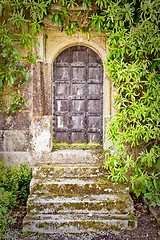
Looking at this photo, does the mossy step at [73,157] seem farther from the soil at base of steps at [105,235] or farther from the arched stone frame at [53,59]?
the soil at base of steps at [105,235]

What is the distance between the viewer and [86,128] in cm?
369

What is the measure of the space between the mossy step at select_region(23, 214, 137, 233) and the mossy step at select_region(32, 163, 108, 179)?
0.60 meters

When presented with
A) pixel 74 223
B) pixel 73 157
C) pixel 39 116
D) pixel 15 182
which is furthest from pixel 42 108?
pixel 74 223

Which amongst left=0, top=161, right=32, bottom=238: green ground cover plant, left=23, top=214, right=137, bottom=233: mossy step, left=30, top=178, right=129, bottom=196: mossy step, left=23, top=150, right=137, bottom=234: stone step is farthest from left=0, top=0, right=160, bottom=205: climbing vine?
left=0, top=161, right=32, bottom=238: green ground cover plant

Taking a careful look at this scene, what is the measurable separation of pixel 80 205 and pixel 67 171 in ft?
1.93

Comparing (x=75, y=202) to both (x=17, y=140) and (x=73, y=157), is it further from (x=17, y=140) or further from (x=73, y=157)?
(x=17, y=140)

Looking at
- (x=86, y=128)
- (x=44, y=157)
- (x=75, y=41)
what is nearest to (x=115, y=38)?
(x=75, y=41)

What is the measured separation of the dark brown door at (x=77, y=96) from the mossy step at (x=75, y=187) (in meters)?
0.95

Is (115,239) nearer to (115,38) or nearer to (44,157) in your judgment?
(44,157)

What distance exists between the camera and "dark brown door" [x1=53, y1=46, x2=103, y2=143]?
359cm

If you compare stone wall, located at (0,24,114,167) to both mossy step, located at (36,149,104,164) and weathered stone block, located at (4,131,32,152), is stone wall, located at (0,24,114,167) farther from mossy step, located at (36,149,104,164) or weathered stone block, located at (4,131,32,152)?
mossy step, located at (36,149,104,164)

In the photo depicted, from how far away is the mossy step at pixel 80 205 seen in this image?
268cm

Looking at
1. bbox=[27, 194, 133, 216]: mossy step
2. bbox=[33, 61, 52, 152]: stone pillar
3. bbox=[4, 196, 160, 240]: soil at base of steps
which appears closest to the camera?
bbox=[4, 196, 160, 240]: soil at base of steps

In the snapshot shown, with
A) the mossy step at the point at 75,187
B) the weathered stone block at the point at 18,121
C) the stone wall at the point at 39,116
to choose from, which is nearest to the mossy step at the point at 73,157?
the stone wall at the point at 39,116
